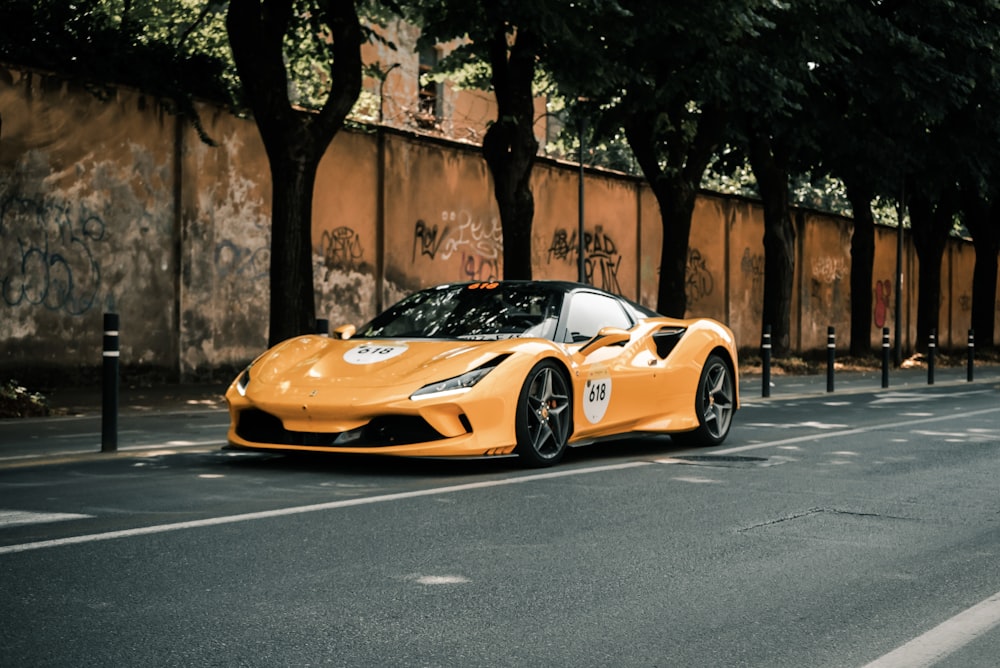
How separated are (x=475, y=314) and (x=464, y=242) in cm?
1438

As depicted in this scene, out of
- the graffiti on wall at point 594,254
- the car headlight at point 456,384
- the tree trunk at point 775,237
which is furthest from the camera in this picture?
the tree trunk at point 775,237

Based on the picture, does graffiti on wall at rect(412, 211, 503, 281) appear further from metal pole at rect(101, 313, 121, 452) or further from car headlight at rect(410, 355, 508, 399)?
car headlight at rect(410, 355, 508, 399)

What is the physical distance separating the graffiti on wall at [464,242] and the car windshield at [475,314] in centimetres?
1266

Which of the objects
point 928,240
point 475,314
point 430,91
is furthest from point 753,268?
point 475,314

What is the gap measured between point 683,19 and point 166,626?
48.0 ft

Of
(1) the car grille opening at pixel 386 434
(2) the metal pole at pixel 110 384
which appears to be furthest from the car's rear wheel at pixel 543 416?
(2) the metal pole at pixel 110 384

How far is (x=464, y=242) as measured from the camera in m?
24.0

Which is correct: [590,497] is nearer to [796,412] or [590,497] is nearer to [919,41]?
[796,412]

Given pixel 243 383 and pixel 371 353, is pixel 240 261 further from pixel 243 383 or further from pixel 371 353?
pixel 371 353

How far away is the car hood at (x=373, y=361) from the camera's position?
8516 millimetres

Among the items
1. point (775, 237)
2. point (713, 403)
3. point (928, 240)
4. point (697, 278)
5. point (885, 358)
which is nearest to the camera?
point (713, 403)

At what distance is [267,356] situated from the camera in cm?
923

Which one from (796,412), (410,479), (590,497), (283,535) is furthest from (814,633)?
(796,412)

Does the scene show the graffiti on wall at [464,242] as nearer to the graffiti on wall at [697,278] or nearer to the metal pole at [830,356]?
the metal pole at [830,356]
